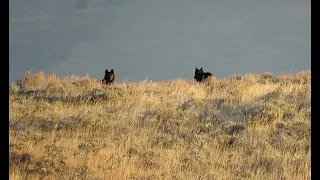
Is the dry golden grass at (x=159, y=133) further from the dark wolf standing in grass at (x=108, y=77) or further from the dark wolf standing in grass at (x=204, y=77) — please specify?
the dark wolf standing in grass at (x=204, y=77)

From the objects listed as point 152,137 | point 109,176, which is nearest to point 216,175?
point 109,176

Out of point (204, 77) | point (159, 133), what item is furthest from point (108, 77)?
point (159, 133)

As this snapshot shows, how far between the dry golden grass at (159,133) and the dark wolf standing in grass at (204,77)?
3.10 meters

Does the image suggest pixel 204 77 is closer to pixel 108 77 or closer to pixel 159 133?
pixel 108 77

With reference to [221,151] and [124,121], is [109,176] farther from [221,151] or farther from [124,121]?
[124,121]

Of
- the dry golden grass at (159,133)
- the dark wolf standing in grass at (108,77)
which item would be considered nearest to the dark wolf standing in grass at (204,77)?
the dry golden grass at (159,133)

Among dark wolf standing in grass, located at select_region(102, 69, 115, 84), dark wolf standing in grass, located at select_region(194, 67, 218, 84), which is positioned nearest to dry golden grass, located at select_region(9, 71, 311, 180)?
dark wolf standing in grass, located at select_region(102, 69, 115, 84)

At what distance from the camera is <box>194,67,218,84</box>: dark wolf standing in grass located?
2628 cm

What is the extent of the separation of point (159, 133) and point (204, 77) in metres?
13.5

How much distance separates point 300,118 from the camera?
622 inches

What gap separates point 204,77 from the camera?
27.0 meters

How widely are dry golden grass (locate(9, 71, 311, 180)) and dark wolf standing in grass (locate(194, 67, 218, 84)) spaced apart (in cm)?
310

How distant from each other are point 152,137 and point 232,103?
598 centimetres

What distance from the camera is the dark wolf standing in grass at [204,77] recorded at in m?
26.3
